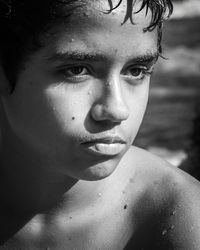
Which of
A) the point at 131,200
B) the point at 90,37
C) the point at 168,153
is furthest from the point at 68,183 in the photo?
the point at 168,153

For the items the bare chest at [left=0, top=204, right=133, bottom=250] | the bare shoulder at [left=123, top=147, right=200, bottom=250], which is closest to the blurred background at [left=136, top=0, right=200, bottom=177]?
the bare shoulder at [left=123, top=147, right=200, bottom=250]

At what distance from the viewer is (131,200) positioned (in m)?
2.11

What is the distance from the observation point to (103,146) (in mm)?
1709

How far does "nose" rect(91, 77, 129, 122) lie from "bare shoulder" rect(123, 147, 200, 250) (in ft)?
1.62

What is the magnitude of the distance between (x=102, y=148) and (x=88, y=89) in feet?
0.51

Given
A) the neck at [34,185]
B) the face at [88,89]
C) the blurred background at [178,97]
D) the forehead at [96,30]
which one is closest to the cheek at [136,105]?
the face at [88,89]

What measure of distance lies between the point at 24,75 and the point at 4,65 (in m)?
0.11

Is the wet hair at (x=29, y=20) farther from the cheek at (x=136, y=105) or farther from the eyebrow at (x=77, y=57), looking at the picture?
the cheek at (x=136, y=105)

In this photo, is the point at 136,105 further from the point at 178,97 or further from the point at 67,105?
the point at 178,97

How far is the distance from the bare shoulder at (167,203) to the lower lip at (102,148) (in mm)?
431

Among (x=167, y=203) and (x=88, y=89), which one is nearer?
(x=88, y=89)

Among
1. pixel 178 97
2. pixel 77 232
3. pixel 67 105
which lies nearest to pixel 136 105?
pixel 67 105

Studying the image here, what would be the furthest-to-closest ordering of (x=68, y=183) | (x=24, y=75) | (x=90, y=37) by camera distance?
1. (x=68, y=183)
2. (x=24, y=75)
3. (x=90, y=37)

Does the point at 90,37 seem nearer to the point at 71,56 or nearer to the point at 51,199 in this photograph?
the point at 71,56
